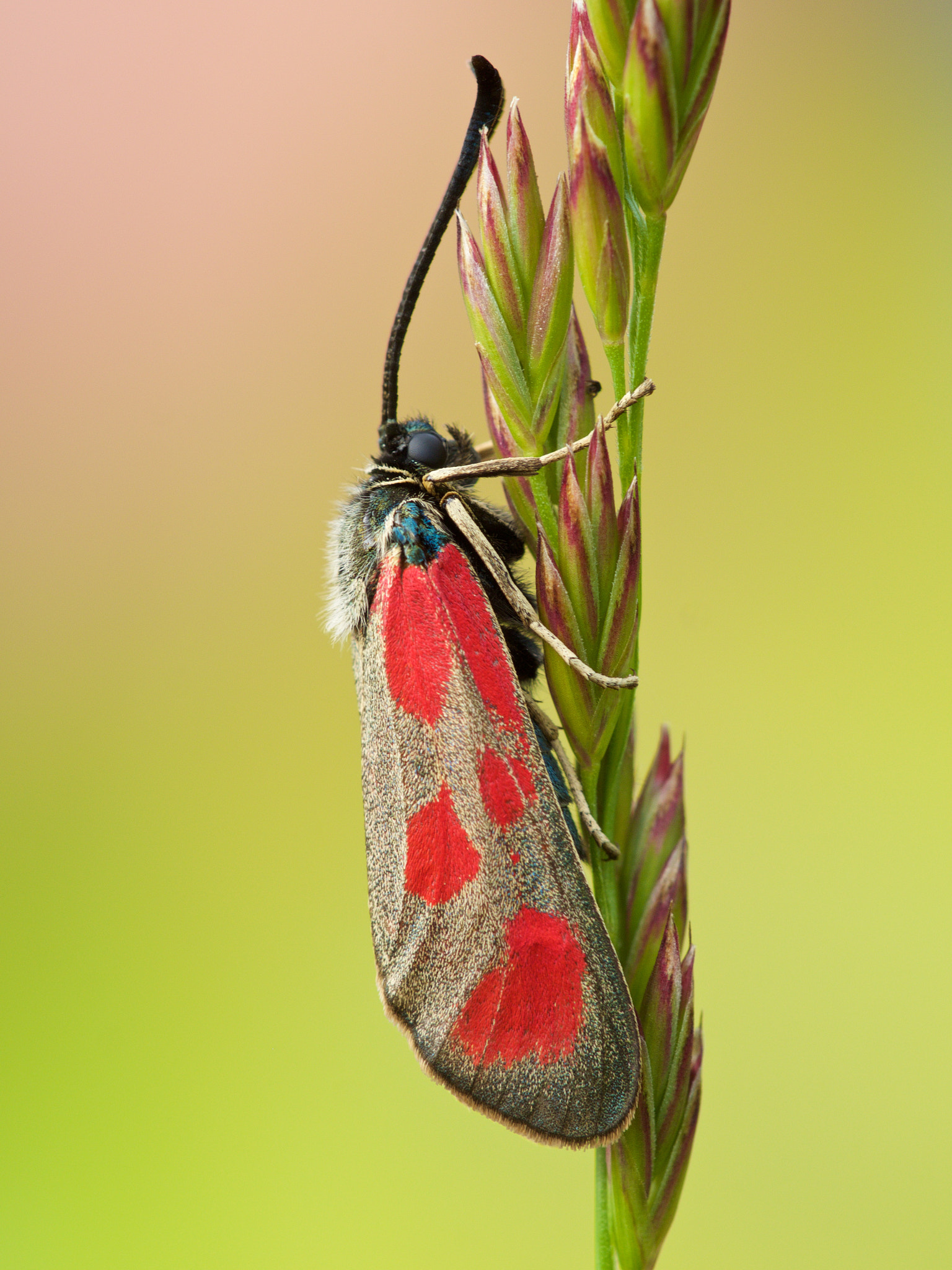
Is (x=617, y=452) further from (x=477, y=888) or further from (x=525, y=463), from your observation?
(x=477, y=888)

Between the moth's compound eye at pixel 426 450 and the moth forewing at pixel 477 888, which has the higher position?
the moth's compound eye at pixel 426 450

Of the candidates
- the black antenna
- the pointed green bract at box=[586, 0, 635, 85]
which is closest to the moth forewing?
the black antenna

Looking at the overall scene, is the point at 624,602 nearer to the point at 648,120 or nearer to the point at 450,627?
the point at 450,627

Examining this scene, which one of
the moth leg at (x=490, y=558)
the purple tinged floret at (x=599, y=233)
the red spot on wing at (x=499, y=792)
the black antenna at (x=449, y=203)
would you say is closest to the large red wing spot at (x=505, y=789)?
the red spot on wing at (x=499, y=792)

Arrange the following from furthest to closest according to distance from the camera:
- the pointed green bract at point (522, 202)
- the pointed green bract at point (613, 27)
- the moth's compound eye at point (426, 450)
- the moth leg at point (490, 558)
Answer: the moth's compound eye at point (426, 450)
the moth leg at point (490, 558)
the pointed green bract at point (522, 202)
the pointed green bract at point (613, 27)

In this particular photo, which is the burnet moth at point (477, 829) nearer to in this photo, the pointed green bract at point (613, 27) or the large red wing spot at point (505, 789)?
the large red wing spot at point (505, 789)

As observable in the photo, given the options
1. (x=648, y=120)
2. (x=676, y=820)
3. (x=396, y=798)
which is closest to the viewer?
(x=648, y=120)

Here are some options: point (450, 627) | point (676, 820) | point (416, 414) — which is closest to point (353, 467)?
point (416, 414)
